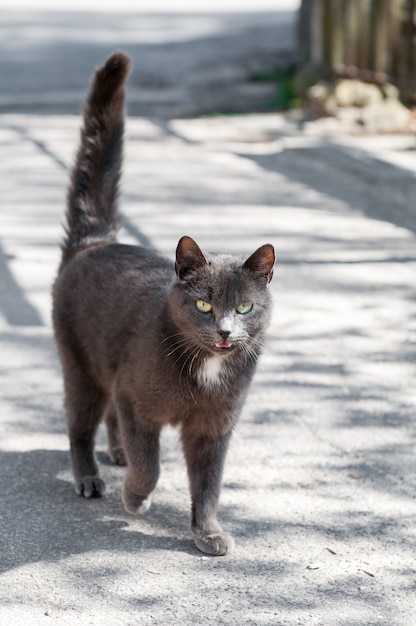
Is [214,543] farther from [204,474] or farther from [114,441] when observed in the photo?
[114,441]

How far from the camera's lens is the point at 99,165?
4.56 metres

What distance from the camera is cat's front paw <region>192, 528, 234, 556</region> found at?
3.64m

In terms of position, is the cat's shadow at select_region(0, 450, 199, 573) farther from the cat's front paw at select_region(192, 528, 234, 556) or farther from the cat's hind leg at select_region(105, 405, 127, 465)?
the cat's hind leg at select_region(105, 405, 127, 465)

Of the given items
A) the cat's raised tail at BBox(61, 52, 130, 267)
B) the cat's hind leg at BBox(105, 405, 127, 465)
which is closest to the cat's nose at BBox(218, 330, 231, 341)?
the cat's hind leg at BBox(105, 405, 127, 465)

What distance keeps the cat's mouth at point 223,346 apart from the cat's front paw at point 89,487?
0.87 meters

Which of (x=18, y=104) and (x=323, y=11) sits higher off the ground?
(x=323, y=11)

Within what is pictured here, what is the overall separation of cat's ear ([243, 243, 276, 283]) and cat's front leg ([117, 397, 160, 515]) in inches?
25.1

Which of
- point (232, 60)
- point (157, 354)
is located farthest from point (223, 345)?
point (232, 60)

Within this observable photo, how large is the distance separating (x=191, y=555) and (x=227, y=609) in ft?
1.35

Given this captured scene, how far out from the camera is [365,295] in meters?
6.53

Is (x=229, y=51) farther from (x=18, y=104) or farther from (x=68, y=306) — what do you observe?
(x=68, y=306)

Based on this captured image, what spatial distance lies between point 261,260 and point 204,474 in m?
0.78

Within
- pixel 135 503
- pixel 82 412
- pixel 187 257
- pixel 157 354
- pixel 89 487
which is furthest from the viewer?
pixel 82 412

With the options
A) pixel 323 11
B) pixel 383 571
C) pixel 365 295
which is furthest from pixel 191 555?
pixel 323 11
